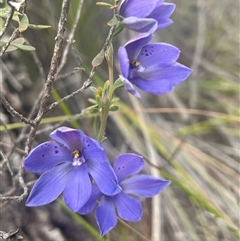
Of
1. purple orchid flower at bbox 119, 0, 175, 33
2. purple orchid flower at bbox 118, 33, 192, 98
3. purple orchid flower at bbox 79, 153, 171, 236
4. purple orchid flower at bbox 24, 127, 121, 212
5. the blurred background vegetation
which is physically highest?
purple orchid flower at bbox 119, 0, 175, 33

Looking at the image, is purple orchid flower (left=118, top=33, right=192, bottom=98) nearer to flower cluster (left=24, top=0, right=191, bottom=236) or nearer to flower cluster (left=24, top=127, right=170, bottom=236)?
flower cluster (left=24, top=0, right=191, bottom=236)

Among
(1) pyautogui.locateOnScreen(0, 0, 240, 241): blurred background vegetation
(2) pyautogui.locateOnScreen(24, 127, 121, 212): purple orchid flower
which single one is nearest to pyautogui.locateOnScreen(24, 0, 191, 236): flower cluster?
(2) pyautogui.locateOnScreen(24, 127, 121, 212): purple orchid flower

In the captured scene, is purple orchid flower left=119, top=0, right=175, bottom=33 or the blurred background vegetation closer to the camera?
purple orchid flower left=119, top=0, right=175, bottom=33

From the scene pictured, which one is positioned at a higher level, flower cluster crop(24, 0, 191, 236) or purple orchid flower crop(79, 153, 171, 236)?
flower cluster crop(24, 0, 191, 236)

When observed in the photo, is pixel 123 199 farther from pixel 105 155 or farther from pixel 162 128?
pixel 162 128

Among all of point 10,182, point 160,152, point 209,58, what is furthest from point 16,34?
point 209,58

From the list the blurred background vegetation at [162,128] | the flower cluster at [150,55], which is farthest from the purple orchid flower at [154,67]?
the blurred background vegetation at [162,128]

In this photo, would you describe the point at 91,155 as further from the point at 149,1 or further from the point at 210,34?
the point at 210,34
